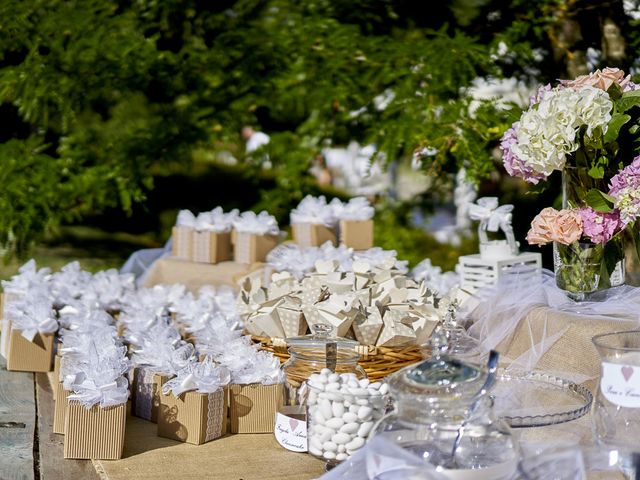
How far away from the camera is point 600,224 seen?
79.3 inches

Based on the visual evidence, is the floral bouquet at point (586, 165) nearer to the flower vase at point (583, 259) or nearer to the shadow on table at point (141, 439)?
the flower vase at point (583, 259)

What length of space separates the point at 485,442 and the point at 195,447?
0.83 meters

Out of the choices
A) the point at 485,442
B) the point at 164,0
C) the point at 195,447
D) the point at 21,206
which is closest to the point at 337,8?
the point at 164,0

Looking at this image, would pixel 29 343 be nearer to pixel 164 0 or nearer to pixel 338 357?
pixel 338 357

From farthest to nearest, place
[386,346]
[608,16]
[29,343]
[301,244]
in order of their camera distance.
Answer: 1. [608,16]
2. [301,244]
3. [29,343]
4. [386,346]

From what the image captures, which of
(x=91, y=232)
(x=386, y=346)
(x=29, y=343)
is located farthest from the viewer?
(x=91, y=232)

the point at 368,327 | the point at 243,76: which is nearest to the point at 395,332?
the point at 368,327

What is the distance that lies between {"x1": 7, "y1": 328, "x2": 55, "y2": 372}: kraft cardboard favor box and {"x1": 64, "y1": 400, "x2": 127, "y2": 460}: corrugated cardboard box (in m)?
0.73

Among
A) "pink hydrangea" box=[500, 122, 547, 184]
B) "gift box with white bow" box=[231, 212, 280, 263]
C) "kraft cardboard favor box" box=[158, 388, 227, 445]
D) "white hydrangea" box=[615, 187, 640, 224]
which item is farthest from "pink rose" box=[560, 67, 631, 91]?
"gift box with white bow" box=[231, 212, 280, 263]

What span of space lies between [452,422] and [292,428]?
Result: 25.8 inches

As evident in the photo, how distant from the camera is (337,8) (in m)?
3.98

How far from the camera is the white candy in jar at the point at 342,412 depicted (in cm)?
180

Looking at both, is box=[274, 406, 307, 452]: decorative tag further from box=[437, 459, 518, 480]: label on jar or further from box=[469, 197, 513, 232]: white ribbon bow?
box=[469, 197, 513, 232]: white ribbon bow

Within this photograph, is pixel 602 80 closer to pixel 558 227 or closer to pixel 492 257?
pixel 558 227
